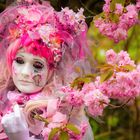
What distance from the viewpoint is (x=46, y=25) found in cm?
289

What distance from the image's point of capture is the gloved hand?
8.84 feet

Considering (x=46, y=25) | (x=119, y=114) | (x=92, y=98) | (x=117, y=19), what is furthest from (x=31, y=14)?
(x=119, y=114)

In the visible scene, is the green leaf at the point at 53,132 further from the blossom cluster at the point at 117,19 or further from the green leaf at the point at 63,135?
the blossom cluster at the point at 117,19

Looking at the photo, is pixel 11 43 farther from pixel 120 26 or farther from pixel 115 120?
pixel 115 120

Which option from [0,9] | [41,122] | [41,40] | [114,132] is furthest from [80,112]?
[114,132]

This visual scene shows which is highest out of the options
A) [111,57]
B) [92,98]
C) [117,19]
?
[117,19]

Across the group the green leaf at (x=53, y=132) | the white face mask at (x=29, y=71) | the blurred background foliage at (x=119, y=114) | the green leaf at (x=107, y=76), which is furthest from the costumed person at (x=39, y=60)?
the blurred background foliage at (x=119, y=114)

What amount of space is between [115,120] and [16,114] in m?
2.76

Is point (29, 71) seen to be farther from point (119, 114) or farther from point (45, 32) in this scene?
point (119, 114)

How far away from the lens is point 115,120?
542cm

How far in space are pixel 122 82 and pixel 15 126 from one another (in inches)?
21.1

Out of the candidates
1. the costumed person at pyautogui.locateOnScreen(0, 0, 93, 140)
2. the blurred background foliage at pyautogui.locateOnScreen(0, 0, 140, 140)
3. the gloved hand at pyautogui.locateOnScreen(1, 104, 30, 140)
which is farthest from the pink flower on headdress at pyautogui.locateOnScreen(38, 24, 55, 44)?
the blurred background foliage at pyautogui.locateOnScreen(0, 0, 140, 140)

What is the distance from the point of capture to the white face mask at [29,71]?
9.40 feet

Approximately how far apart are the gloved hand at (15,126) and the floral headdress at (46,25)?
0.32 m
